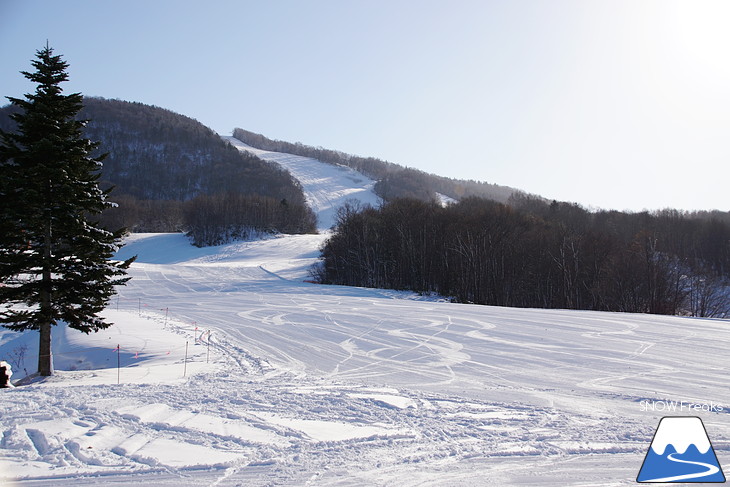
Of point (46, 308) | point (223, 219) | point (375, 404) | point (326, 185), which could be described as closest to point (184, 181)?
point (326, 185)

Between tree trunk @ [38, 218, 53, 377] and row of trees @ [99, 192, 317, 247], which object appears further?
row of trees @ [99, 192, 317, 247]

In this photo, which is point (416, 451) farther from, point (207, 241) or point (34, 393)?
point (207, 241)

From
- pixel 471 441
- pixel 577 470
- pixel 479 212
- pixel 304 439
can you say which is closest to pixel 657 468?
pixel 577 470

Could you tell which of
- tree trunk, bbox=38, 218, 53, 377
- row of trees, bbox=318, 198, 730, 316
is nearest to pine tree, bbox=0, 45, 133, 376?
tree trunk, bbox=38, 218, 53, 377

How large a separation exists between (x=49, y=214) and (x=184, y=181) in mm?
135474

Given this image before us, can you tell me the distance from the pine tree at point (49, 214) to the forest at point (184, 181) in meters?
64.7

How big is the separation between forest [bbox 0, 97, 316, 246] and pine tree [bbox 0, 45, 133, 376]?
64.7 m

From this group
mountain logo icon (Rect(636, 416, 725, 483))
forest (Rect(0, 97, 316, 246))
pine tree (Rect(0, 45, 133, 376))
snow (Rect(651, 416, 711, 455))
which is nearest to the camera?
mountain logo icon (Rect(636, 416, 725, 483))

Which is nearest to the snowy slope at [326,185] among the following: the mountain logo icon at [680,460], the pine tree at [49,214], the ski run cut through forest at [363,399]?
the ski run cut through forest at [363,399]

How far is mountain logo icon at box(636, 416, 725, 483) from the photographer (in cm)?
539

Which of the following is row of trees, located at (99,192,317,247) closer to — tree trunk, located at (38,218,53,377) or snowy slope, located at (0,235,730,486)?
snowy slope, located at (0,235,730,486)

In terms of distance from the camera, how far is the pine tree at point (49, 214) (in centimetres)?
1266

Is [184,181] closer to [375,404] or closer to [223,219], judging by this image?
[223,219]

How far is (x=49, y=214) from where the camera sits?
13.1 metres
